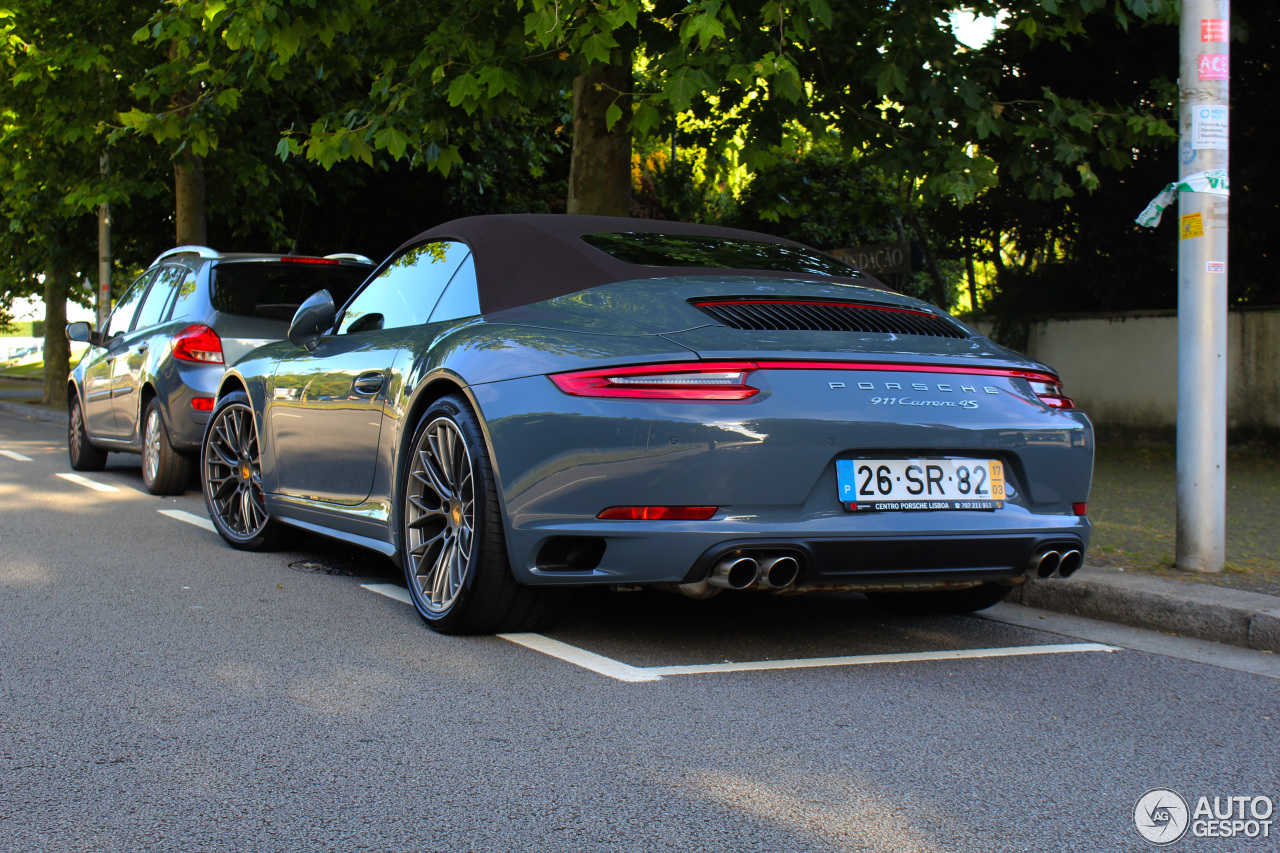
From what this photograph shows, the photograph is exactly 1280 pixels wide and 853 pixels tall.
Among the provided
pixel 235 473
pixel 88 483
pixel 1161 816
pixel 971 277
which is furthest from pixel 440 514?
pixel 971 277

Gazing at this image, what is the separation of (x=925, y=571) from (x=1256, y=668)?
4.15ft

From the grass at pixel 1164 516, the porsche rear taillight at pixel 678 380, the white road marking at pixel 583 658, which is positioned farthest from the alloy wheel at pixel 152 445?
the grass at pixel 1164 516

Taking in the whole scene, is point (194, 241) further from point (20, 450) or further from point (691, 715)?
point (691, 715)

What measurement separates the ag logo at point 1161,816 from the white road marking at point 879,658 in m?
1.35

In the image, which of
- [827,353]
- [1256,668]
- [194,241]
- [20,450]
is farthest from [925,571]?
[194,241]

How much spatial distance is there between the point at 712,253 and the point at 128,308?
22.8ft

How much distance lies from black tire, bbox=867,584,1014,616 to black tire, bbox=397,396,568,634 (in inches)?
61.7

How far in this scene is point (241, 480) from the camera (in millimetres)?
6371

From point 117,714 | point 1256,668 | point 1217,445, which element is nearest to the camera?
point 117,714

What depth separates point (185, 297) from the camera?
902 cm

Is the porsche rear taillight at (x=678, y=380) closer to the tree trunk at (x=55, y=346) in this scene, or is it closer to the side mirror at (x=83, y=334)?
the side mirror at (x=83, y=334)

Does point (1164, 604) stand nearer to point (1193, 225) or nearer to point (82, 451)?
point (1193, 225)

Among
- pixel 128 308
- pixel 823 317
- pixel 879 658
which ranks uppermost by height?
pixel 128 308

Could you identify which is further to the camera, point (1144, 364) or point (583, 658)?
point (1144, 364)
